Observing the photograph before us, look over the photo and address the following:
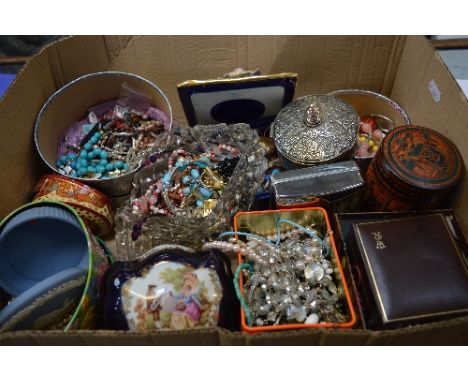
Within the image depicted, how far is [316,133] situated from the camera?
31.4 inches

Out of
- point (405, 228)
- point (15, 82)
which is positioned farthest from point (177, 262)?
point (15, 82)

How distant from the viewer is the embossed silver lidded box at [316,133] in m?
0.78

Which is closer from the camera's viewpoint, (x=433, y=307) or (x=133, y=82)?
(x=433, y=307)

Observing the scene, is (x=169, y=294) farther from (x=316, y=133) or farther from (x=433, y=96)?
(x=433, y=96)

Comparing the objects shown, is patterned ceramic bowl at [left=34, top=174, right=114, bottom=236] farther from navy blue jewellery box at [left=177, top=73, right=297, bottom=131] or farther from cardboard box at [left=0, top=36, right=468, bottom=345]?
navy blue jewellery box at [left=177, top=73, right=297, bottom=131]

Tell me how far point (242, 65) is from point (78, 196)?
48cm

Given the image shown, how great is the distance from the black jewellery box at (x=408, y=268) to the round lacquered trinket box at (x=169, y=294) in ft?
0.69

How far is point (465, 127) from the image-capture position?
2.41 feet

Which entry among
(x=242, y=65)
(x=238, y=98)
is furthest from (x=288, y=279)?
(x=242, y=65)

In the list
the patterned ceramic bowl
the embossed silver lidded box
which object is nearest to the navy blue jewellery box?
the embossed silver lidded box

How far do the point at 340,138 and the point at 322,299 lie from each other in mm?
303

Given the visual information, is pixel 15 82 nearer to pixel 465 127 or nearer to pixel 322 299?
pixel 322 299

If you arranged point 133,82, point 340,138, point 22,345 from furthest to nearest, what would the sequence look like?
point 133,82 → point 340,138 → point 22,345

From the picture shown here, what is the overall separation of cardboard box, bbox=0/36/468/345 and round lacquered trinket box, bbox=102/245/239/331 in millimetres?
302
